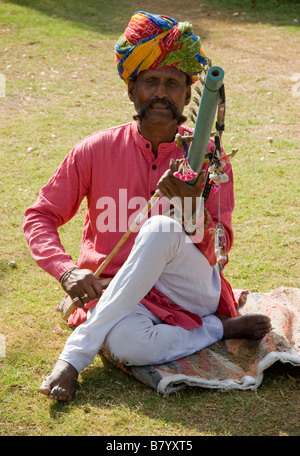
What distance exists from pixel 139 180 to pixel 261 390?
1.32 m

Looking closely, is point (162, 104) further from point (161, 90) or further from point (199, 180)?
point (199, 180)

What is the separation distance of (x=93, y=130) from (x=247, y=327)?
433 centimetres

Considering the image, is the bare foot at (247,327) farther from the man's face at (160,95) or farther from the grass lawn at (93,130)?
the man's face at (160,95)

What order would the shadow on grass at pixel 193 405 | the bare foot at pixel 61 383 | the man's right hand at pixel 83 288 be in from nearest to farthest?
the shadow on grass at pixel 193 405, the bare foot at pixel 61 383, the man's right hand at pixel 83 288

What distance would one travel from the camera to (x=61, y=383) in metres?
3.46

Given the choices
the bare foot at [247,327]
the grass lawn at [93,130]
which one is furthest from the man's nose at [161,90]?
the grass lawn at [93,130]

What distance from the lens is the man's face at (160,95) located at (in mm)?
3928

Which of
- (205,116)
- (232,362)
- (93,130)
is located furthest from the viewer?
(93,130)

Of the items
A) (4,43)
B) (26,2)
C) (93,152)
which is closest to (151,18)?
(93,152)

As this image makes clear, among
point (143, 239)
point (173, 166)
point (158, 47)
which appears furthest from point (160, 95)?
point (143, 239)

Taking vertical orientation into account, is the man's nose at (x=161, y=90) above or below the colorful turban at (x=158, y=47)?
below

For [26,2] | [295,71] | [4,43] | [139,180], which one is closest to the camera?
[139,180]
